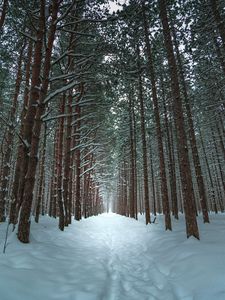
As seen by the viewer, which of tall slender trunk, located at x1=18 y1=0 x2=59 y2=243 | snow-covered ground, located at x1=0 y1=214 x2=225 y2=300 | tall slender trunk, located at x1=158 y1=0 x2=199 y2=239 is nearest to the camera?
snow-covered ground, located at x1=0 y1=214 x2=225 y2=300

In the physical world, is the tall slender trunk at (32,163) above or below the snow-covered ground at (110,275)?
above

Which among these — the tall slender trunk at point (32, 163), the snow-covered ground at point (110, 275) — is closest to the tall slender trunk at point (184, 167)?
the snow-covered ground at point (110, 275)

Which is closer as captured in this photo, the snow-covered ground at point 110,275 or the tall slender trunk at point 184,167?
the snow-covered ground at point 110,275

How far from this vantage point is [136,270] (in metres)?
4.90

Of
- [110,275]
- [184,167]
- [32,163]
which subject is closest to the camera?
[110,275]

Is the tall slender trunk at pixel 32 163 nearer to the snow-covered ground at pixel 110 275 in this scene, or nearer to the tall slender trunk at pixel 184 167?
the snow-covered ground at pixel 110 275

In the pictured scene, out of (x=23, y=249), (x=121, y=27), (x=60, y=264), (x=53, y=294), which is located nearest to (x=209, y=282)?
(x=53, y=294)

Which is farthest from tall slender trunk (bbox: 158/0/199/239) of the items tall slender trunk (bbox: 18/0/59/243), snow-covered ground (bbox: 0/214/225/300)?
tall slender trunk (bbox: 18/0/59/243)

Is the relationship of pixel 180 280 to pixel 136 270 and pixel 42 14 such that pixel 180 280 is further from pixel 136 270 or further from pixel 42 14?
pixel 42 14

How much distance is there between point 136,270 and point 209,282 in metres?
1.96

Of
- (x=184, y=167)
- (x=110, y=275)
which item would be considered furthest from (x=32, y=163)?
(x=184, y=167)

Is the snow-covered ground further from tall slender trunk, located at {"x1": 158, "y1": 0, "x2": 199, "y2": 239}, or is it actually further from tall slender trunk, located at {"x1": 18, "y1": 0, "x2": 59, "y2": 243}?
tall slender trunk, located at {"x1": 158, "y1": 0, "x2": 199, "y2": 239}

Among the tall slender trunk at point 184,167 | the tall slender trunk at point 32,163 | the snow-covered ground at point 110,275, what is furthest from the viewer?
the tall slender trunk at point 184,167

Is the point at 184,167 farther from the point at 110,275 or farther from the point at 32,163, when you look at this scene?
the point at 32,163
